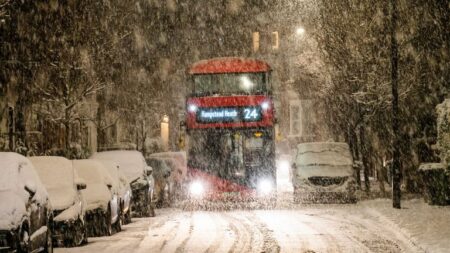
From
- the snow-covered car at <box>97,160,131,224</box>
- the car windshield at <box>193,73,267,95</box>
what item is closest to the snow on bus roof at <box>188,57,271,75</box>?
the car windshield at <box>193,73,267,95</box>

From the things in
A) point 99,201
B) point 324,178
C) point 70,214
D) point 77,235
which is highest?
point 324,178

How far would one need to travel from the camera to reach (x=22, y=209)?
11109 millimetres

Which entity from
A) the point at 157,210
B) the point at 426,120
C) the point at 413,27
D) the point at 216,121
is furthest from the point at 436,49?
the point at 157,210

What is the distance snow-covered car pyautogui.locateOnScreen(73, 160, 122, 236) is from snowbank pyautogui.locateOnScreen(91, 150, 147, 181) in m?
4.77

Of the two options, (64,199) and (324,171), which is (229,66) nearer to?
(324,171)

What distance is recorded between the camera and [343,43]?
3156 centimetres

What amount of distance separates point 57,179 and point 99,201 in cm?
144

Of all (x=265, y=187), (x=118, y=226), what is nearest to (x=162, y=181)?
(x=265, y=187)

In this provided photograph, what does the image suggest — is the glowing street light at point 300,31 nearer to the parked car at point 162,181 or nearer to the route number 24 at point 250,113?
the parked car at point 162,181

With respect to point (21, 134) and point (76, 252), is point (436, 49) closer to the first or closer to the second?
point (21, 134)

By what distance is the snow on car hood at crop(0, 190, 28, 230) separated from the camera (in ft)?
34.9

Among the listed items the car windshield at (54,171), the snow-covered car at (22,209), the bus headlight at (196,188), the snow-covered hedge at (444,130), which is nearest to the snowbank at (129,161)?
the bus headlight at (196,188)

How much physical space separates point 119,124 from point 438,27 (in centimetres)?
3257

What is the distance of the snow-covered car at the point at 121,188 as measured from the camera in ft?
60.7
